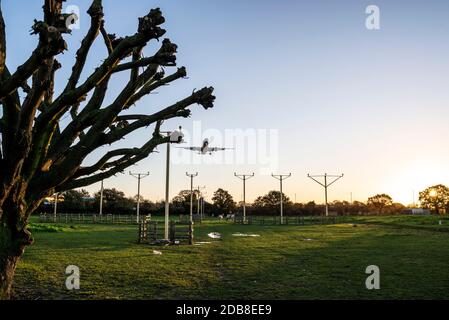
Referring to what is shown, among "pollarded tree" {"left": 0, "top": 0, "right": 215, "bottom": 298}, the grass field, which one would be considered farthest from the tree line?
"pollarded tree" {"left": 0, "top": 0, "right": 215, "bottom": 298}

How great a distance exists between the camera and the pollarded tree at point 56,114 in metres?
6.32

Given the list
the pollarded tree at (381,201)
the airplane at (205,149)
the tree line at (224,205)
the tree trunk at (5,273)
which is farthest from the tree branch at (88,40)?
the pollarded tree at (381,201)

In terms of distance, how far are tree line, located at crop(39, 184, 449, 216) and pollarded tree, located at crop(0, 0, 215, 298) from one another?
7604 cm

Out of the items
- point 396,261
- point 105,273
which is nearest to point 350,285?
point 396,261

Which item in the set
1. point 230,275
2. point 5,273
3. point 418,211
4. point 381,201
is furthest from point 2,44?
point 381,201

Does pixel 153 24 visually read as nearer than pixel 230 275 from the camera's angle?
Yes

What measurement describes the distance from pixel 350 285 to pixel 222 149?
18.3 meters

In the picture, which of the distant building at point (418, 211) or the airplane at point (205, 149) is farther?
the distant building at point (418, 211)

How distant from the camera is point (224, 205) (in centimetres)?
11669

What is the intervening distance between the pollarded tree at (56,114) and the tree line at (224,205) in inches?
2994

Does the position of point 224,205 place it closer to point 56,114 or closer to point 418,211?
point 418,211

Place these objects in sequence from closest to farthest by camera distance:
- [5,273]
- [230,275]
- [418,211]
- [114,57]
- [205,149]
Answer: [114,57]
[5,273]
[230,275]
[205,149]
[418,211]

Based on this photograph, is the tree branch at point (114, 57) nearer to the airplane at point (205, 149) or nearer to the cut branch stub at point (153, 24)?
the cut branch stub at point (153, 24)

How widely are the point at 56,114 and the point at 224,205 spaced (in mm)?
110628
